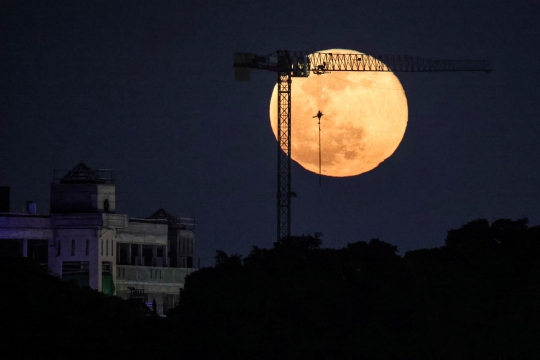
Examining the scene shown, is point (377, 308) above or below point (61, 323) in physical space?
above

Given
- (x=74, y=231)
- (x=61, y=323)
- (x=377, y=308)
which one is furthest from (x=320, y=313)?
(x=74, y=231)

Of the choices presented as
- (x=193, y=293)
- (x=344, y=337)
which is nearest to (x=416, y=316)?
(x=344, y=337)

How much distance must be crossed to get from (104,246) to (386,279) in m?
62.0

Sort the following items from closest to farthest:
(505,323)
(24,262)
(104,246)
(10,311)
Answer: (505,323) → (10,311) → (24,262) → (104,246)

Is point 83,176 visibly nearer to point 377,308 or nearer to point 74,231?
point 74,231

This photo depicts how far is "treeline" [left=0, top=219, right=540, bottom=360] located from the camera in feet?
429

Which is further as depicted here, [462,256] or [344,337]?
[462,256]

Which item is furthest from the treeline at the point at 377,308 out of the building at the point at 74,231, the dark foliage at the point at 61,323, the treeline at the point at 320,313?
the building at the point at 74,231

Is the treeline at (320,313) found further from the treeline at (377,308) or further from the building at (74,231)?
the building at (74,231)

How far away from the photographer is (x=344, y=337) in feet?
436

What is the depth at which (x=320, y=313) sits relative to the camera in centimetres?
13562

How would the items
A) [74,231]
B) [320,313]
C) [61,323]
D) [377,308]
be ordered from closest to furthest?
1. [320,313]
2. [377,308]
3. [61,323]
4. [74,231]

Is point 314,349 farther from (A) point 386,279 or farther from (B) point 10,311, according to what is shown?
(B) point 10,311

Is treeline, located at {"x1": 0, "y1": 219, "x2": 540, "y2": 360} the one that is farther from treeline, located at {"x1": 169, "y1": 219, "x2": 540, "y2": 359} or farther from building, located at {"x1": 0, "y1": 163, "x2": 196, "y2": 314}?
building, located at {"x1": 0, "y1": 163, "x2": 196, "y2": 314}
